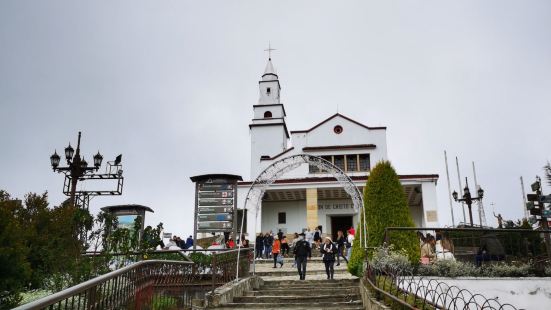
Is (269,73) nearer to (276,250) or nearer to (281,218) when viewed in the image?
(281,218)

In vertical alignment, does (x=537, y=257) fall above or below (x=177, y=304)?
above

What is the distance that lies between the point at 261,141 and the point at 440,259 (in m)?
28.0

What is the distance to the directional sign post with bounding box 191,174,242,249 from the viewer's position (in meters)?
20.3

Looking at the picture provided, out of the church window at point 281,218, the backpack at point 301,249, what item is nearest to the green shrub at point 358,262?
the backpack at point 301,249

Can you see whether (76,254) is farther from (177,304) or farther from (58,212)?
(177,304)

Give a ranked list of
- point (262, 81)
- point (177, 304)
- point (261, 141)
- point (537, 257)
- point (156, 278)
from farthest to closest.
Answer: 1. point (262, 81)
2. point (261, 141)
3. point (537, 257)
4. point (177, 304)
5. point (156, 278)

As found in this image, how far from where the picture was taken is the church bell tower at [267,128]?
127 ft

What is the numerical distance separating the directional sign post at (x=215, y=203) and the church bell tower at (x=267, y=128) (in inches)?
655

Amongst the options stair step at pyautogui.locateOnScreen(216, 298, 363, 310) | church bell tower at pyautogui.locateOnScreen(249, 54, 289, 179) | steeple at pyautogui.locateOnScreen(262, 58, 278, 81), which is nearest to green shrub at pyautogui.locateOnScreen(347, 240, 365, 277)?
stair step at pyautogui.locateOnScreen(216, 298, 363, 310)

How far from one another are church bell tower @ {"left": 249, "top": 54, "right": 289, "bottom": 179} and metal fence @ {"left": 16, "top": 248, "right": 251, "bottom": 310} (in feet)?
79.0

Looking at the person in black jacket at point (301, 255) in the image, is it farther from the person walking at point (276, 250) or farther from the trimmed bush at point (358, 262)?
the person walking at point (276, 250)

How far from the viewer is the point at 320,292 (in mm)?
11969

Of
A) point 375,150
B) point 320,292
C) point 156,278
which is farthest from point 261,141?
point 156,278

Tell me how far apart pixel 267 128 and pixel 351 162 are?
366 inches
